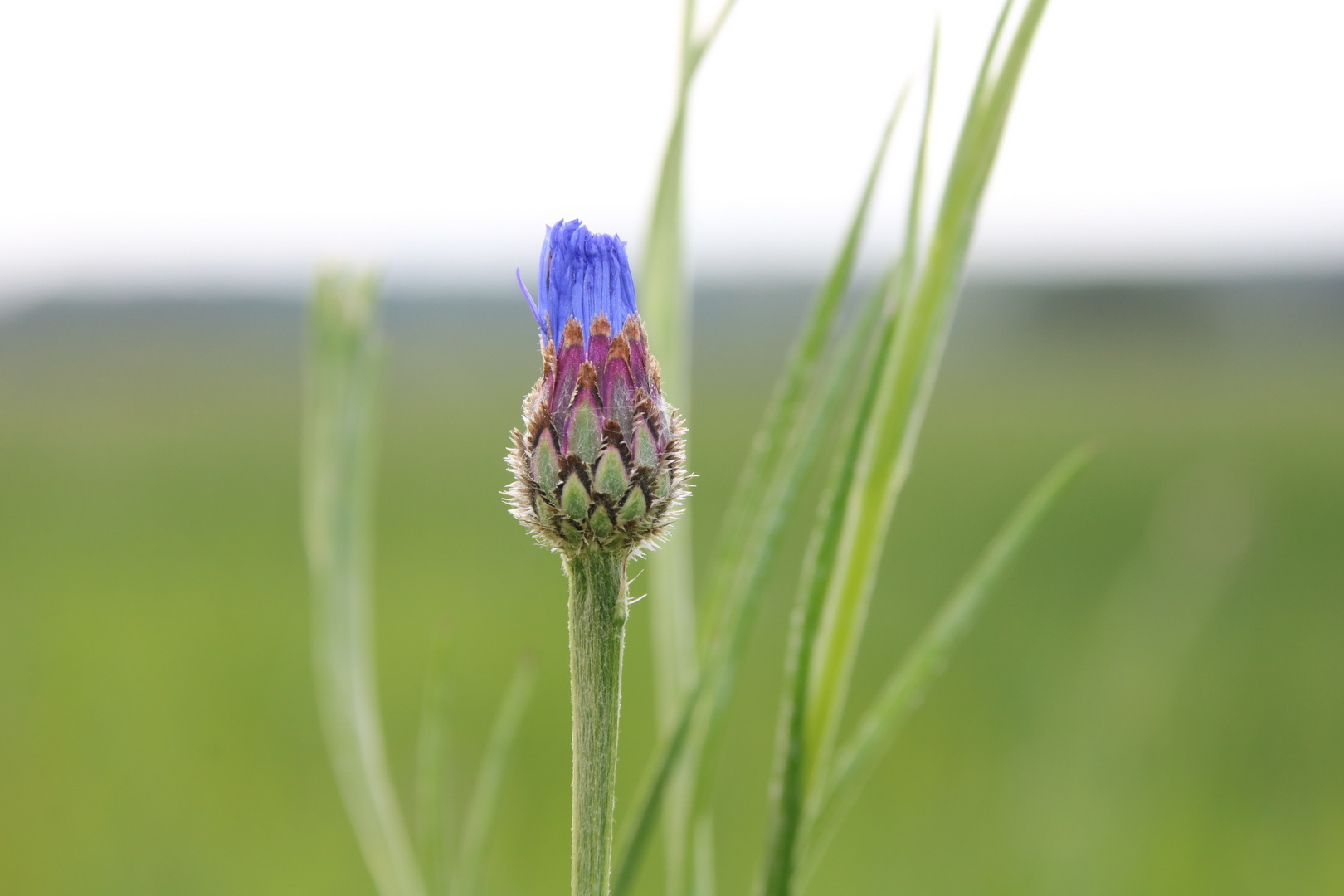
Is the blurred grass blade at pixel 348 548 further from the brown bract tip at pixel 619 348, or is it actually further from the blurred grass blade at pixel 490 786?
the brown bract tip at pixel 619 348

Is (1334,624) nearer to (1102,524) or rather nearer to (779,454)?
(1102,524)

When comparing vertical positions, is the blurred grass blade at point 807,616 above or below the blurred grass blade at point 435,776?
above

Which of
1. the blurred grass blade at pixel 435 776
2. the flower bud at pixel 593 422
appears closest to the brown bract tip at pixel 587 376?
the flower bud at pixel 593 422

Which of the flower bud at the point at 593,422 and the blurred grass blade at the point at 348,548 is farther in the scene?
the blurred grass blade at the point at 348,548

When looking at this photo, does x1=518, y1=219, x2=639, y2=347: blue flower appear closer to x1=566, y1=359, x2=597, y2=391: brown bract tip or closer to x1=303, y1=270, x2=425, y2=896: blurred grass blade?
x1=566, y1=359, x2=597, y2=391: brown bract tip


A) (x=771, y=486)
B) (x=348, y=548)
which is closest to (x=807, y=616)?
(x=771, y=486)
